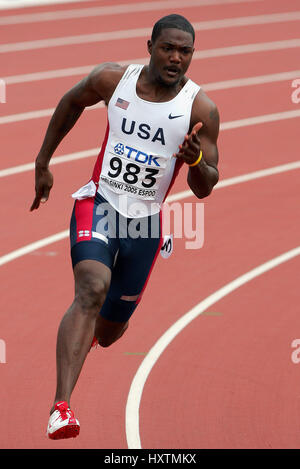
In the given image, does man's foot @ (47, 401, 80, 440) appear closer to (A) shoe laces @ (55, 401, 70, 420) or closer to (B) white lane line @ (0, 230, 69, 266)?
(A) shoe laces @ (55, 401, 70, 420)

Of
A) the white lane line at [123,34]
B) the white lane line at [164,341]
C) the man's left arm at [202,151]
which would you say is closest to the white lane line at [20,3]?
the white lane line at [123,34]

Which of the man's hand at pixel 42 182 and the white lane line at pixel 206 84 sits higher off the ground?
the white lane line at pixel 206 84

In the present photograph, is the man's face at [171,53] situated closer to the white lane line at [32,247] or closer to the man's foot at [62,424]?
the man's foot at [62,424]

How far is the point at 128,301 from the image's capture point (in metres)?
6.26

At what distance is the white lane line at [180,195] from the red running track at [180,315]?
88 millimetres

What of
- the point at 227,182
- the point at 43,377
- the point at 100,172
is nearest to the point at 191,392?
the point at 43,377

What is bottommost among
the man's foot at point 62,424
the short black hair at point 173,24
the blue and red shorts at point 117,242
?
the man's foot at point 62,424

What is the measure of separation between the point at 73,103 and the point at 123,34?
42.0 ft

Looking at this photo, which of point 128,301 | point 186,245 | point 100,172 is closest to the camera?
point 100,172

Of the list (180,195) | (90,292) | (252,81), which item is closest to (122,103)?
(90,292)

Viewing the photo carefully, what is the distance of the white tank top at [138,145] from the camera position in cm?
553
